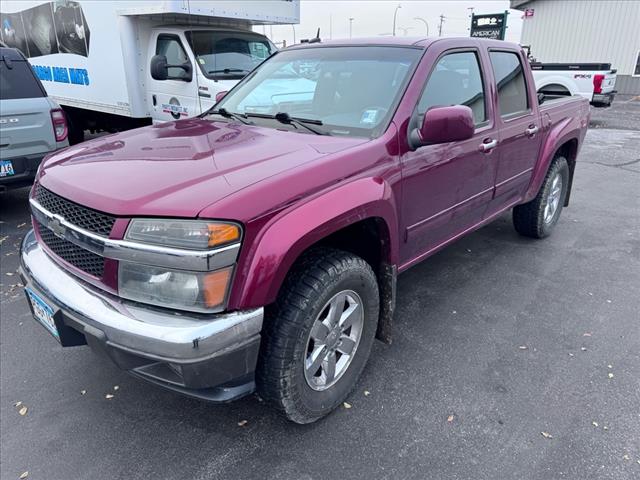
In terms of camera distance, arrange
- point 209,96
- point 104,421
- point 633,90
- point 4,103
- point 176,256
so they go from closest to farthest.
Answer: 1. point 176,256
2. point 104,421
3. point 4,103
4. point 209,96
5. point 633,90

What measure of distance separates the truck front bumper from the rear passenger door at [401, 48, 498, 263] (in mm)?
1295

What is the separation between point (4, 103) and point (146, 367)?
4.27 metres

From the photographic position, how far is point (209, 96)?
20.8ft

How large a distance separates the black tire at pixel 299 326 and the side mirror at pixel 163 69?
16.6ft

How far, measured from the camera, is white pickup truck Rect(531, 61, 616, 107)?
1234cm

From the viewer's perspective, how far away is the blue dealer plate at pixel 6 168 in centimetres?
480

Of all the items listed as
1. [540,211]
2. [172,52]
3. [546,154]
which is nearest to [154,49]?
[172,52]

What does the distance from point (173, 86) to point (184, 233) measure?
561cm

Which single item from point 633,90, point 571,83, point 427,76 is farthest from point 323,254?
point 633,90

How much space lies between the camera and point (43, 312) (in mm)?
2307

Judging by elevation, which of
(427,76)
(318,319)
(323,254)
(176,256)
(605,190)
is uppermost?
(427,76)

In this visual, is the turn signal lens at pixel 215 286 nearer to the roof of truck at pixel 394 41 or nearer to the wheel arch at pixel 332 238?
the wheel arch at pixel 332 238

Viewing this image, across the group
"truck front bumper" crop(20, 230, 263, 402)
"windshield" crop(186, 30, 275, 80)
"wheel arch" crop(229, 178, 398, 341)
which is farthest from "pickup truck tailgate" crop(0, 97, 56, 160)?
"wheel arch" crop(229, 178, 398, 341)

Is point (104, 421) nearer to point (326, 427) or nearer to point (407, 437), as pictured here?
point (326, 427)
